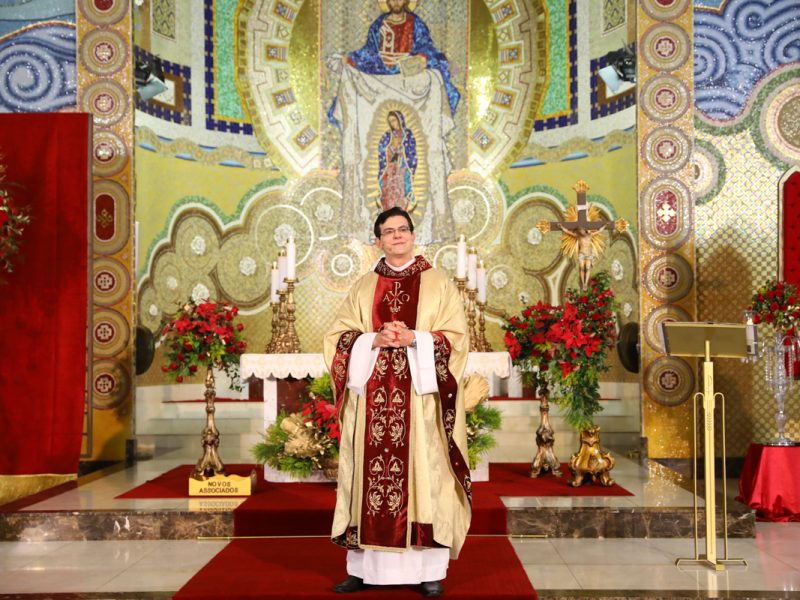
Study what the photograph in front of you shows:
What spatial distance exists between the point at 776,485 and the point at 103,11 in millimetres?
7908

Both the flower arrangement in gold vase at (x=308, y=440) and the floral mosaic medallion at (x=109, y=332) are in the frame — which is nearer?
the flower arrangement in gold vase at (x=308, y=440)

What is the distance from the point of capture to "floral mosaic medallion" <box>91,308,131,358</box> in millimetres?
8984

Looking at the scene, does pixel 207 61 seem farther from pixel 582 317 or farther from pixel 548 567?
pixel 548 567

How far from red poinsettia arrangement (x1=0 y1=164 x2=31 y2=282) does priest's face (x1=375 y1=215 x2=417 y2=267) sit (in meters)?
3.95

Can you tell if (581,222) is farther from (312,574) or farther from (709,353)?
(312,574)

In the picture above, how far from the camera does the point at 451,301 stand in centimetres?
480

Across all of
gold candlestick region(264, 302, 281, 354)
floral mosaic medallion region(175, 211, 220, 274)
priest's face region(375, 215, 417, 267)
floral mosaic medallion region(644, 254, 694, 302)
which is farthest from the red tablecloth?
floral mosaic medallion region(175, 211, 220, 274)

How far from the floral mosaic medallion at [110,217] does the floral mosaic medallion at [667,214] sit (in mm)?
5397

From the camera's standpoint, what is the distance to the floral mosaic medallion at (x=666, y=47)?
888cm

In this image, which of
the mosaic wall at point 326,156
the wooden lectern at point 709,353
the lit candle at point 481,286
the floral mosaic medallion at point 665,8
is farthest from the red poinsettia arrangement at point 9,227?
the floral mosaic medallion at point 665,8

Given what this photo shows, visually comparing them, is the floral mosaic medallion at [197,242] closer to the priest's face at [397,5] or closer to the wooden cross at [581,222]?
the priest's face at [397,5]

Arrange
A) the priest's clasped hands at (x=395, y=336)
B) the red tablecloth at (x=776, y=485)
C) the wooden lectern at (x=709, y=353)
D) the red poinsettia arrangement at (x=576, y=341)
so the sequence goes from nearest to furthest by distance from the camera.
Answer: the priest's clasped hands at (x=395, y=336), the wooden lectern at (x=709, y=353), the red tablecloth at (x=776, y=485), the red poinsettia arrangement at (x=576, y=341)

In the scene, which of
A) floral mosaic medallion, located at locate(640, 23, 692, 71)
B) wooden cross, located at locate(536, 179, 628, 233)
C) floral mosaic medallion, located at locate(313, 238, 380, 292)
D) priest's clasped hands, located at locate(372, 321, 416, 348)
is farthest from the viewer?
floral mosaic medallion, located at locate(313, 238, 380, 292)

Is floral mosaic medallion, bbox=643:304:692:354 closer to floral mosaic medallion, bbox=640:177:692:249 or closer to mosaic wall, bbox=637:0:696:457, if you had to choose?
mosaic wall, bbox=637:0:696:457
